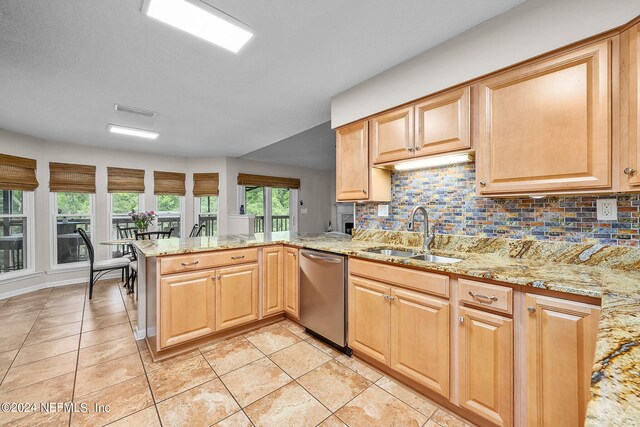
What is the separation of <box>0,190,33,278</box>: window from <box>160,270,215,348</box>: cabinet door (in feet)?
11.7

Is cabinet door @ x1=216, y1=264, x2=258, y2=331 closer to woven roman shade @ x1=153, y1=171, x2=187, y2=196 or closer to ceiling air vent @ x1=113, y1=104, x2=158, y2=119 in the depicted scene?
ceiling air vent @ x1=113, y1=104, x2=158, y2=119

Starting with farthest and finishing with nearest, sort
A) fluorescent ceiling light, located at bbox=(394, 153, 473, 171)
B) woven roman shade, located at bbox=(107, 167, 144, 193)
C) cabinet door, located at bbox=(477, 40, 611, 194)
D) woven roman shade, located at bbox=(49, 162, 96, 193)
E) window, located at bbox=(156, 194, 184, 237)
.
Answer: window, located at bbox=(156, 194, 184, 237)
woven roman shade, located at bbox=(107, 167, 144, 193)
woven roman shade, located at bbox=(49, 162, 96, 193)
fluorescent ceiling light, located at bbox=(394, 153, 473, 171)
cabinet door, located at bbox=(477, 40, 611, 194)

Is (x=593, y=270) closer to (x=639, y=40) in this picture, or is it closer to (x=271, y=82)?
(x=639, y=40)

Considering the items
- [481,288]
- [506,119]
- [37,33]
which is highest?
[37,33]

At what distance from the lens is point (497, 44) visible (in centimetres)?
165

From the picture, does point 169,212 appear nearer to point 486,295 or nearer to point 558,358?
point 486,295

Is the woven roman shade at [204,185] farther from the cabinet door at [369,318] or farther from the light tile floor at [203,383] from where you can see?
the cabinet door at [369,318]

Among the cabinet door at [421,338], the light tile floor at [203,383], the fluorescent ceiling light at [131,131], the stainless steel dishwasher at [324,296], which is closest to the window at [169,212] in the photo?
the fluorescent ceiling light at [131,131]

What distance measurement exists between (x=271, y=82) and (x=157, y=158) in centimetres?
400

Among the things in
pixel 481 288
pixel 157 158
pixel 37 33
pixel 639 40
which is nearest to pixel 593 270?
pixel 481 288

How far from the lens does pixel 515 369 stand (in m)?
1.32

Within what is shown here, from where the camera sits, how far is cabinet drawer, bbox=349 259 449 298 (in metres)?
1.58

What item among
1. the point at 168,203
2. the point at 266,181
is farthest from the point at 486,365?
the point at 168,203

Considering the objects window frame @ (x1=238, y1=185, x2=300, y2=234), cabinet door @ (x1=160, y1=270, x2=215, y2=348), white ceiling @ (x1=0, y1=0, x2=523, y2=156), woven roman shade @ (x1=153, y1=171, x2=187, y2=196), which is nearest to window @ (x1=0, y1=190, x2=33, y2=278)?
white ceiling @ (x1=0, y1=0, x2=523, y2=156)
